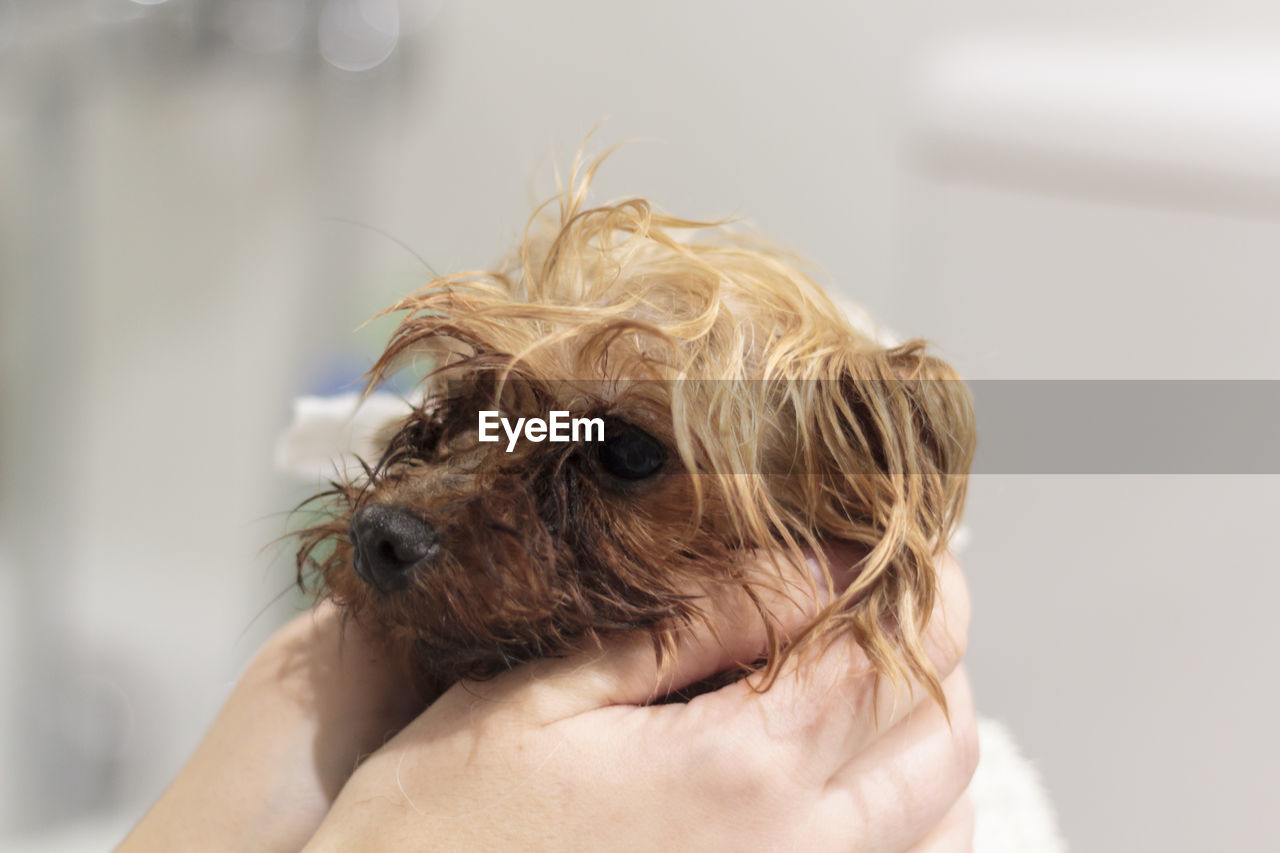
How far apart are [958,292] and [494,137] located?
96cm

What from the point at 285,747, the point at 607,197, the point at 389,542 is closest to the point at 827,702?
the point at 389,542

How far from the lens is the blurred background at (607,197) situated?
1.07m

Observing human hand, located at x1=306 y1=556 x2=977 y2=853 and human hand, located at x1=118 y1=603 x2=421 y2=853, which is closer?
human hand, located at x1=306 y1=556 x2=977 y2=853

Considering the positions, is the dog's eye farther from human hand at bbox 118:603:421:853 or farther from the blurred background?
the blurred background

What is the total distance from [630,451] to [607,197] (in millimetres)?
918

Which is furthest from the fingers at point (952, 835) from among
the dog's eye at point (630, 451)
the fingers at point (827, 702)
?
the dog's eye at point (630, 451)

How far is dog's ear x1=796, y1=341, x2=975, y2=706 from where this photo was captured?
70cm

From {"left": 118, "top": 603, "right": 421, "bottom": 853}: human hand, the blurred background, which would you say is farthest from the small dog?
the blurred background

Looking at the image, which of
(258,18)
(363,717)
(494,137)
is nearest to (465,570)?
(363,717)

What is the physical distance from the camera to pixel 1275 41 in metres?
1.10

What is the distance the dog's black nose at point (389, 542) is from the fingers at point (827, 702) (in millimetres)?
240

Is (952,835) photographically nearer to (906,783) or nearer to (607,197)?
(906,783)

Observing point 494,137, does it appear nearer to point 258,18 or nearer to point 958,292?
point 258,18

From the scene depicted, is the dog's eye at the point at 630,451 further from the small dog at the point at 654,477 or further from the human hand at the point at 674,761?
the human hand at the point at 674,761
